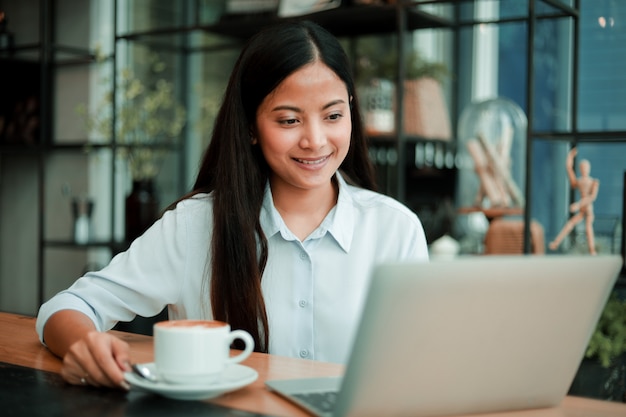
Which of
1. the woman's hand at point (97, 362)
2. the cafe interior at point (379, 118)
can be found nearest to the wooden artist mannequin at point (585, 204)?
the cafe interior at point (379, 118)

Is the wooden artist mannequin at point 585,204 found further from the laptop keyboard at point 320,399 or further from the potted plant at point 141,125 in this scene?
the potted plant at point 141,125

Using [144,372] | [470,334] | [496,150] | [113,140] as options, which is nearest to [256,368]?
[144,372]

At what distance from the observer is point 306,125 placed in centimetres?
173

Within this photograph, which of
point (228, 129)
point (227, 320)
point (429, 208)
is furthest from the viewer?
point (429, 208)

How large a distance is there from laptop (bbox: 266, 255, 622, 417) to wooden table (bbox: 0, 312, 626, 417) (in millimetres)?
34

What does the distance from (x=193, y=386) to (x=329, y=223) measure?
79 cm

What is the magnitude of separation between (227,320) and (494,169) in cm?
205

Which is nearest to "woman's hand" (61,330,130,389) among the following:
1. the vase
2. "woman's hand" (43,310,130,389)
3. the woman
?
"woman's hand" (43,310,130,389)

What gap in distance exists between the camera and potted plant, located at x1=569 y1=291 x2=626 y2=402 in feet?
9.10

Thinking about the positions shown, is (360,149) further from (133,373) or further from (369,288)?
(369,288)

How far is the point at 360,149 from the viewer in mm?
1999

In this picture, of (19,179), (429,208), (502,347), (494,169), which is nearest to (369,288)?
(502,347)

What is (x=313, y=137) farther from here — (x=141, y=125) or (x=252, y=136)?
(x=141, y=125)

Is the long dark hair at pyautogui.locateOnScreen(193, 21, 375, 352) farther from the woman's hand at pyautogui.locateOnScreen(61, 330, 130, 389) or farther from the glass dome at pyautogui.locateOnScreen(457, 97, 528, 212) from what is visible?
the glass dome at pyautogui.locateOnScreen(457, 97, 528, 212)
